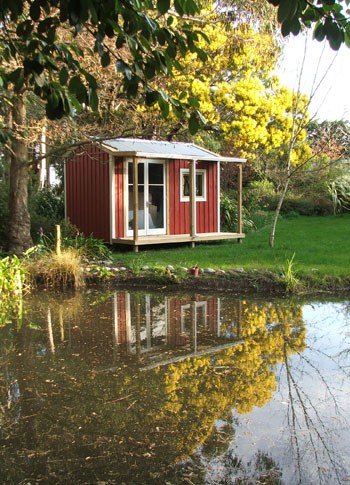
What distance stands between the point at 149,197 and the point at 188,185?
158 cm

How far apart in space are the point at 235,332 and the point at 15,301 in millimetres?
4006

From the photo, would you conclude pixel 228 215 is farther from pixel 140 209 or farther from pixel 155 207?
pixel 140 209

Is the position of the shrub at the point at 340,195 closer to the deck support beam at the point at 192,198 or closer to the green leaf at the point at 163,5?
the deck support beam at the point at 192,198

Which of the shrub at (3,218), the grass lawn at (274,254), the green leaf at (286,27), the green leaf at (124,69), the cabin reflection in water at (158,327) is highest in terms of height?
the green leaf at (286,27)

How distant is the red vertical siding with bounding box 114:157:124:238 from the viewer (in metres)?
14.6

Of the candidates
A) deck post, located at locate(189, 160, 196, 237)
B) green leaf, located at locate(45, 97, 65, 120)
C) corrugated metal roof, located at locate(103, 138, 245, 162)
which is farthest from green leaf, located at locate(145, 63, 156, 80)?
deck post, located at locate(189, 160, 196, 237)

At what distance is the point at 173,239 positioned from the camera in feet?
48.4

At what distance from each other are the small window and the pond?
8.45 meters

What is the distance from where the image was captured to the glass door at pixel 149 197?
49.2 ft

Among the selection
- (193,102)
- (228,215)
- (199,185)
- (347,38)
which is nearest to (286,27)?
(347,38)

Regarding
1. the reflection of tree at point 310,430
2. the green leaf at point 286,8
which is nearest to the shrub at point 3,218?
the reflection of tree at point 310,430

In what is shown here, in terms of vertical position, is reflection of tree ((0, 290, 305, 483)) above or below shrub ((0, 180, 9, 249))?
below

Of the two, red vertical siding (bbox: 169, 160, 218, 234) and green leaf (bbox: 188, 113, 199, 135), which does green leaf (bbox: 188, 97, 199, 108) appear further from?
red vertical siding (bbox: 169, 160, 218, 234)

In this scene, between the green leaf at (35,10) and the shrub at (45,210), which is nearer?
the green leaf at (35,10)
